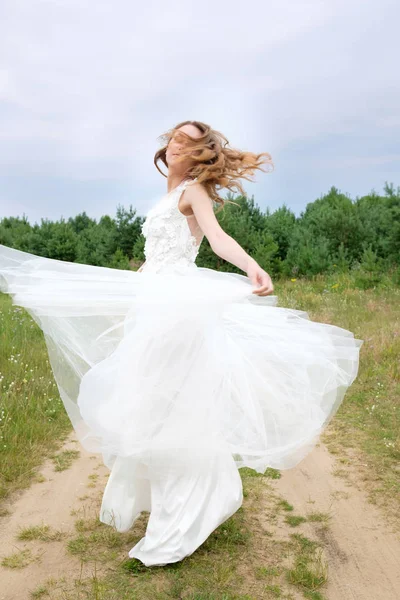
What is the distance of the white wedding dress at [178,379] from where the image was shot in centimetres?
328

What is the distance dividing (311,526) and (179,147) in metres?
2.63

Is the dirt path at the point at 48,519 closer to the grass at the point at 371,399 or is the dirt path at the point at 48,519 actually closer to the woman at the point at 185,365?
the woman at the point at 185,365

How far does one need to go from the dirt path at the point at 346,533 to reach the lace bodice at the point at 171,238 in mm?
1981

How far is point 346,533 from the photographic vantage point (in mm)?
4094

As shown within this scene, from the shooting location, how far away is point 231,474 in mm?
3438

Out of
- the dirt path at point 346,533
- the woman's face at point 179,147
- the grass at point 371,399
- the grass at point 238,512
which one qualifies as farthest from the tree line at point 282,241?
the woman's face at point 179,147

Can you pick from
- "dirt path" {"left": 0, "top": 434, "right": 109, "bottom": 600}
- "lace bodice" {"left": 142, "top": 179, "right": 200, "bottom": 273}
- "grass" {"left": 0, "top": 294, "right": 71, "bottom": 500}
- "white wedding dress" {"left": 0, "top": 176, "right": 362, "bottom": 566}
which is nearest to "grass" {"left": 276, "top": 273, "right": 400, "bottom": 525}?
"white wedding dress" {"left": 0, "top": 176, "right": 362, "bottom": 566}

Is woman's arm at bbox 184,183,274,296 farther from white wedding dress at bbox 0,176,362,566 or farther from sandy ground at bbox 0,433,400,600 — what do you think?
sandy ground at bbox 0,433,400,600

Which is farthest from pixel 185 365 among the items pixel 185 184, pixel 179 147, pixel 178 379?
pixel 179 147

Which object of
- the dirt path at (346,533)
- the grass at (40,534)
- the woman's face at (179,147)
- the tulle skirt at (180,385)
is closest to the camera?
the tulle skirt at (180,385)

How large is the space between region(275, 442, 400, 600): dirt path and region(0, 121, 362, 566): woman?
0.80 meters

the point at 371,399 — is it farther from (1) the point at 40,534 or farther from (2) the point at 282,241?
(2) the point at 282,241

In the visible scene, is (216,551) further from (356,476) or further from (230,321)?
(356,476)

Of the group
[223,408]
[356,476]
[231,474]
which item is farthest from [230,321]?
[356,476]
